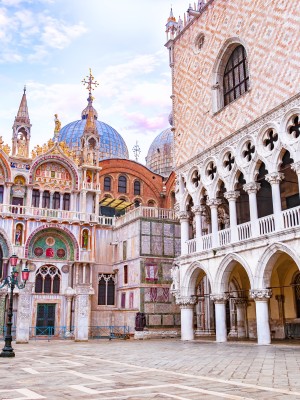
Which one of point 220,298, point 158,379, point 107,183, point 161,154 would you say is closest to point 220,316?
point 220,298

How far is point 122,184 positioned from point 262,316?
24617 mm

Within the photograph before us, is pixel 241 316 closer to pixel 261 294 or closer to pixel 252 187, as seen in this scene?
pixel 261 294

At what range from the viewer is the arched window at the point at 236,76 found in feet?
70.3

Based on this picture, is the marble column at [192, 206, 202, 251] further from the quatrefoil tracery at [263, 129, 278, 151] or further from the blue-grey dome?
the blue-grey dome

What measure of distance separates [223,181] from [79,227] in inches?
569

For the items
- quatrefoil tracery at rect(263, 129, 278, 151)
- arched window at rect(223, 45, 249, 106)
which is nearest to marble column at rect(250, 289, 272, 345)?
quatrefoil tracery at rect(263, 129, 278, 151)

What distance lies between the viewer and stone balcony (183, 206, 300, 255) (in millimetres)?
17141

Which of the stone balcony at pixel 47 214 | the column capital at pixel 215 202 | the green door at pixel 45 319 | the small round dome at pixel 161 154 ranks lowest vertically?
the green door at pixel 45 319

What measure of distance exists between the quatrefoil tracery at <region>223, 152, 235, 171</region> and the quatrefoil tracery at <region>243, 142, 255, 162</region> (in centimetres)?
88

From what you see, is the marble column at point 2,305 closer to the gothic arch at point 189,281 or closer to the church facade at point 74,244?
the church facade at point 74,244

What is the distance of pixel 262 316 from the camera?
17875 mm

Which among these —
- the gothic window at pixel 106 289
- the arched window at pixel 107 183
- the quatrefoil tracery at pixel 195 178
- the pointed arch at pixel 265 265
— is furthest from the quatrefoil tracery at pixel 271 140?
the arched window at pixel 107 183

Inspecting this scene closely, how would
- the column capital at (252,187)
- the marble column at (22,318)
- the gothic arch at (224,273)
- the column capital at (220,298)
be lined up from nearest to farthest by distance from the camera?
1. the column capital at (252,187)
2. the gothic arch at (224,273)
3. the column capital at (220,298)
4. the marble column at (22,318)

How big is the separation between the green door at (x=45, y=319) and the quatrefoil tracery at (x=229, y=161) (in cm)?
1677
